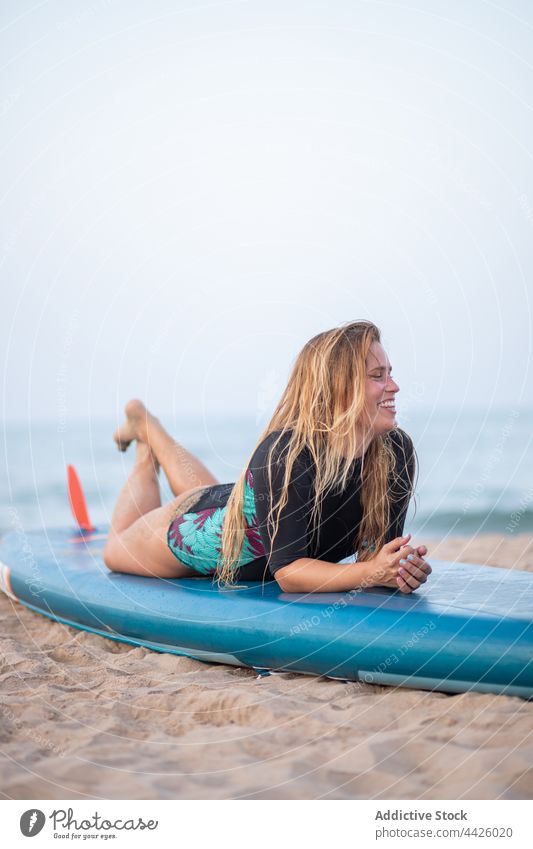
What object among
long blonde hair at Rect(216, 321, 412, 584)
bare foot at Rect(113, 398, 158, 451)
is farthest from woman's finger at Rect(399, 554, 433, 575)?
bare foot at Rect(113, 398, 158, 451)

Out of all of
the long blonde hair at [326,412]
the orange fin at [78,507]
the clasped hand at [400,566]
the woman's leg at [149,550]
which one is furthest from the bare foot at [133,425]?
the clasped hand at [400,566]

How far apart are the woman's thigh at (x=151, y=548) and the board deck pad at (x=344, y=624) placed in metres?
0.06

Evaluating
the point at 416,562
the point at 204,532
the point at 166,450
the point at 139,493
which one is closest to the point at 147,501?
the point at 139,493

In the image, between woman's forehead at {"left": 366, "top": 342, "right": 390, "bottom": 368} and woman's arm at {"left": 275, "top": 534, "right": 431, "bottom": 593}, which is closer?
woman's arm at {"left": 275, "top": 534, "right": 431, "bottom": 593}

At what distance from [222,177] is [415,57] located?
1.34m

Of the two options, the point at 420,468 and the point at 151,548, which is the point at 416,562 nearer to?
the point at 151,548

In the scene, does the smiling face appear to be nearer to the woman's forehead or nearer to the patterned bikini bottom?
the woman's forehead

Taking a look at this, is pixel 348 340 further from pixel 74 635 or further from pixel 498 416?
pixel 498 416

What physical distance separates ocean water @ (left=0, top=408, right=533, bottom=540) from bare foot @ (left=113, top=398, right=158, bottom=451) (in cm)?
150

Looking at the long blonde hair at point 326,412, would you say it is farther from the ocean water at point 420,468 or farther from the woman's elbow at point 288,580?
the ocean water at point 420,468

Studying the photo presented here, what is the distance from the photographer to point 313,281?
4.02 metres

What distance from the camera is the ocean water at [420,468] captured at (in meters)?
9.93

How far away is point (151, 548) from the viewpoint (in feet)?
12.5

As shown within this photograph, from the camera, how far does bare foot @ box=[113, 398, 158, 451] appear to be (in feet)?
15.0
